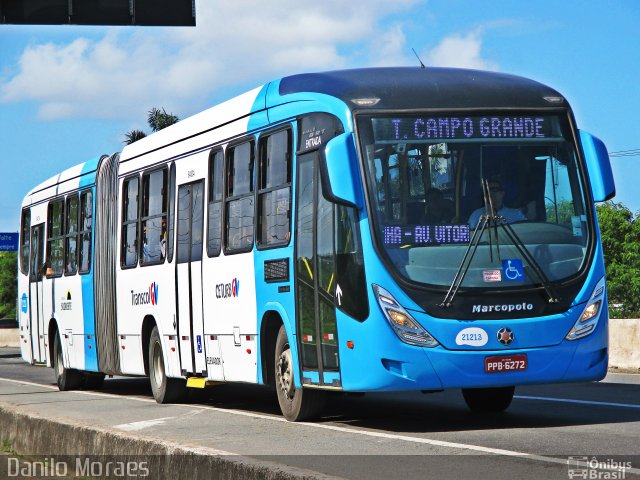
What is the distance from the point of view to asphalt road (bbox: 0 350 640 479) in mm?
9227

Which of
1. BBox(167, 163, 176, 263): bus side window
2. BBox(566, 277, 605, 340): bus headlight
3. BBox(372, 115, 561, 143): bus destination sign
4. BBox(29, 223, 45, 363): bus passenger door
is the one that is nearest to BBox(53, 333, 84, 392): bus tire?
BBox(29, 223, 45, 363): bus passenger door

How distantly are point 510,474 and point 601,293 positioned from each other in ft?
12.7

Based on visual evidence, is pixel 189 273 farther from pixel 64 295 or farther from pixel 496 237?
pixel 64 295

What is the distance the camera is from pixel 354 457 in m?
9.98

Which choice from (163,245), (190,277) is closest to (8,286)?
(163,245)

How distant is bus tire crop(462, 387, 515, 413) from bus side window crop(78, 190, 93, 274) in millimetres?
9370

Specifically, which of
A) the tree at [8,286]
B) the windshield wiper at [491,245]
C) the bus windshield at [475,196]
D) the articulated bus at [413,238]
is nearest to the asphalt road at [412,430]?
the articulated bus at [413,238]

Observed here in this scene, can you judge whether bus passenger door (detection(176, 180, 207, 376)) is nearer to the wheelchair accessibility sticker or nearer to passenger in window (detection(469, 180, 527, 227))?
passenger in window (detection(469, 180, 527, 227))

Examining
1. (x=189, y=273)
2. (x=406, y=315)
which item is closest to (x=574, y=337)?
(x=406, y=315)

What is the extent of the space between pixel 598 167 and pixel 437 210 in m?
1.69

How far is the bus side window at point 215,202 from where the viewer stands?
15516 mm

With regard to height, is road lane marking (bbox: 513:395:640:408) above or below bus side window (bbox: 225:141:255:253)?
below

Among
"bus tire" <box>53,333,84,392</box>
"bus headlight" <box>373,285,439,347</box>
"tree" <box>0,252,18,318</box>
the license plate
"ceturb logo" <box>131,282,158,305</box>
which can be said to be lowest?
"bus tire" <box>53,333,84,392</box>

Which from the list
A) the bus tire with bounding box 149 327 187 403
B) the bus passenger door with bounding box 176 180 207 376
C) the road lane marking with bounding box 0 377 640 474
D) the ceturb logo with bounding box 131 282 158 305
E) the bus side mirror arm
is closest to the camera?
the road lane marking with bounding box 0 377 640 474
